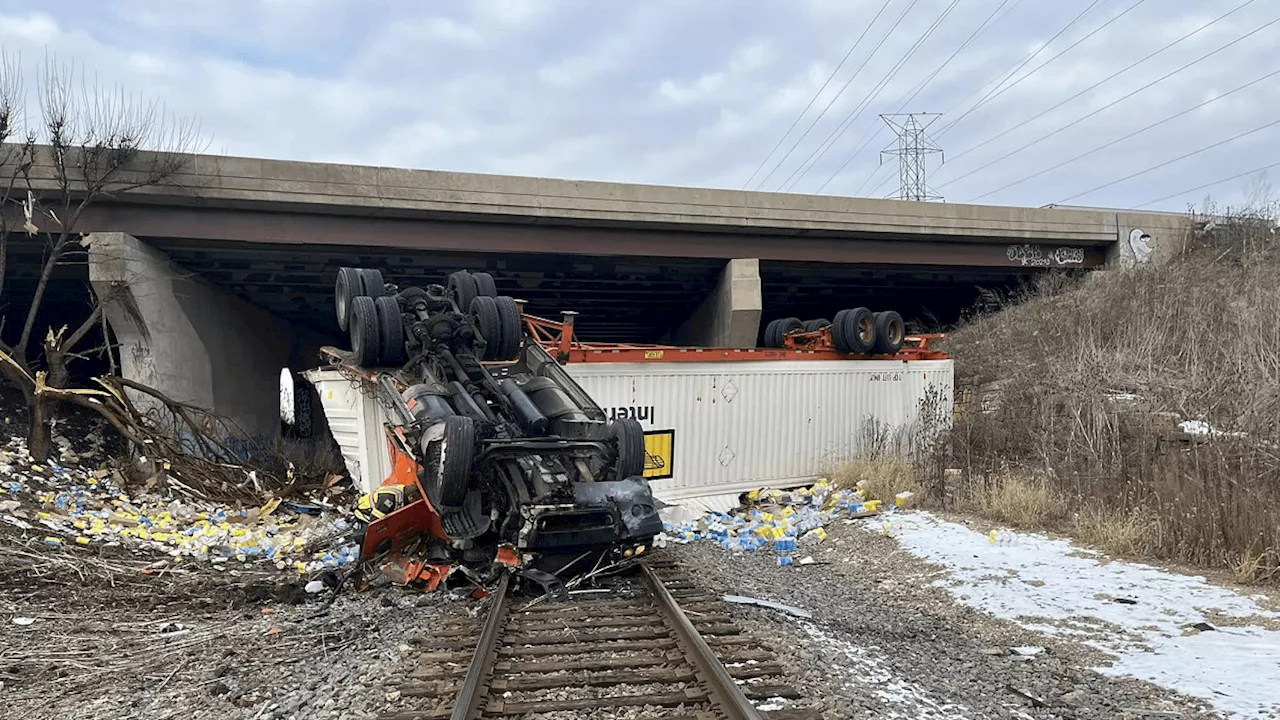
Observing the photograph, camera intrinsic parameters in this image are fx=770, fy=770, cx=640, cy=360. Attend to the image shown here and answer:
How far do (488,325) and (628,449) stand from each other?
2.39m

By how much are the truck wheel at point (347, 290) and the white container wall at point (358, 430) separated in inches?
44.8

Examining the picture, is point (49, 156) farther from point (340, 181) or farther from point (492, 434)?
point (492, 434)

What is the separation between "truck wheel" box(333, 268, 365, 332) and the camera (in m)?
8.29

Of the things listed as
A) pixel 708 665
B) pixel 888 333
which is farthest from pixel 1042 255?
pixel 708 665

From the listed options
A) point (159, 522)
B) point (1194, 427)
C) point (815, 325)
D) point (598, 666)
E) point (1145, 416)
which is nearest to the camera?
point (598, 666)

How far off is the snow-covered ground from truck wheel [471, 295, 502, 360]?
15.4ft

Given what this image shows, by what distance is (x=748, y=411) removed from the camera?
37.2 feet

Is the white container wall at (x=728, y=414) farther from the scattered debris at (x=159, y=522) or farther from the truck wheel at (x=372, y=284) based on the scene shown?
the truck wheel at (x=372, y=284)

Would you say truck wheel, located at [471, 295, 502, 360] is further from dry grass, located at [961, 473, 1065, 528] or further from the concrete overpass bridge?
the concrete overpass bridge

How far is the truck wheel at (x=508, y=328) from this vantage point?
831 cm

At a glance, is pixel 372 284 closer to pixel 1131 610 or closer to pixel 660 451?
pixel 660 451

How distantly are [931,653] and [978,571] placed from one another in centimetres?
213

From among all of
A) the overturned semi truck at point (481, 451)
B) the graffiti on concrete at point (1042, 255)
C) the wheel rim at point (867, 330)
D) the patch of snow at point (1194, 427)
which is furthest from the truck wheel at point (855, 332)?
the graffiti on concrete at point (1042, 255)

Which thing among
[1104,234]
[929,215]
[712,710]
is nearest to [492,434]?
[712,710]
